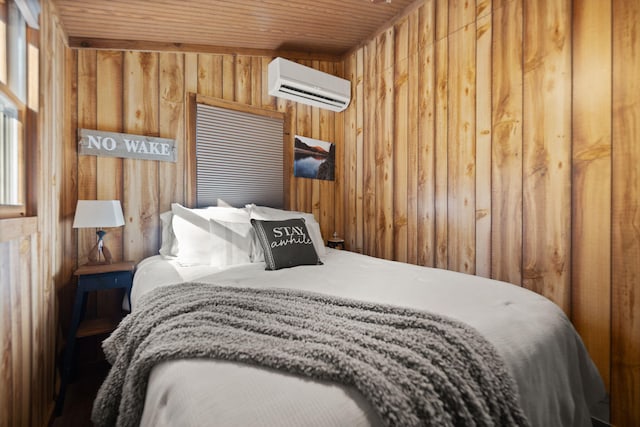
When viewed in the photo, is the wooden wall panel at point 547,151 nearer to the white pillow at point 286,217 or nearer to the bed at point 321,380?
the bed at point 321,380

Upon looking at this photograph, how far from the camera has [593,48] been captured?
1555mm

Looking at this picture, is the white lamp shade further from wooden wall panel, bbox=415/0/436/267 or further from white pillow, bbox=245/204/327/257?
wooden wall panel, bbox=415/0/436/267

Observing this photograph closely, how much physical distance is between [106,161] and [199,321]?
1.81m

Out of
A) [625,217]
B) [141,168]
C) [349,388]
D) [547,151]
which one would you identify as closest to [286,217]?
[141,168]

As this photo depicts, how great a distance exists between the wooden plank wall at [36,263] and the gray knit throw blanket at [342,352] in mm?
411

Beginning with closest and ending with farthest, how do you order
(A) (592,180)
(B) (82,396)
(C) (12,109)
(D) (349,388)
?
(D) (349,388)
(C) (12,109)
(A) (592,180)
(B) (82,396)

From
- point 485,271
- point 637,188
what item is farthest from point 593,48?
point 485,271

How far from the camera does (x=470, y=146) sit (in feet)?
7.02

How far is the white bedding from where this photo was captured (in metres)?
0.64

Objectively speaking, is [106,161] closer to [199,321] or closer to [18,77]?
[18,77]

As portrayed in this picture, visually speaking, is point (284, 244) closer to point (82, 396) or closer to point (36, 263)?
point (36, 263)

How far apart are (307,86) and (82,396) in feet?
8.90

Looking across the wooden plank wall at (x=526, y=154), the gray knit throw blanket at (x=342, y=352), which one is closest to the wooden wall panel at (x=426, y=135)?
the wooden plank wall at (x=526, y=154)

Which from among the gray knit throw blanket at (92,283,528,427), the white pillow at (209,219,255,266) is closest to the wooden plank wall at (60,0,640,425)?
the white pillow at (209,219,255,266)
